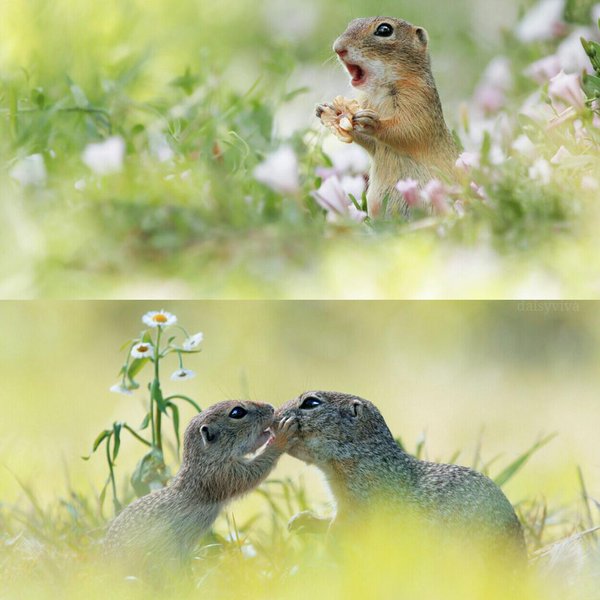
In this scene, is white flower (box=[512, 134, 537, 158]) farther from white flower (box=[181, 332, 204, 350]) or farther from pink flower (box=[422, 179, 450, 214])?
white flower (box=[181, 332, 204, 350])

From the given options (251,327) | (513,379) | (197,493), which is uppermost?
(251,327)

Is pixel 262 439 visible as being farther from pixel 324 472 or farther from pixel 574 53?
pixel 574 53

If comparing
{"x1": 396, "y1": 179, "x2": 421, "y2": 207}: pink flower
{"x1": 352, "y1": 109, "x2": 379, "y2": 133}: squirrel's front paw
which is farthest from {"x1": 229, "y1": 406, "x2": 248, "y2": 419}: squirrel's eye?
{"x1": 352, "y1": 109, "x2": 379, "y2": 133}: squirrel's front paw

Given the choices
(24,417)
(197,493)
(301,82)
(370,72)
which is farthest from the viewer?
(301,82)

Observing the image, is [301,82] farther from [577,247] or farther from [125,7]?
[577,247]

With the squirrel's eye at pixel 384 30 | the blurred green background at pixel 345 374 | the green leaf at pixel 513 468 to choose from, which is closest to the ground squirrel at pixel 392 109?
the squirrel's eye at pixel 384 30

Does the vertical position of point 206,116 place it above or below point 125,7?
below

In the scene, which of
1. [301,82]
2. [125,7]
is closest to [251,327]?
[301,82]
